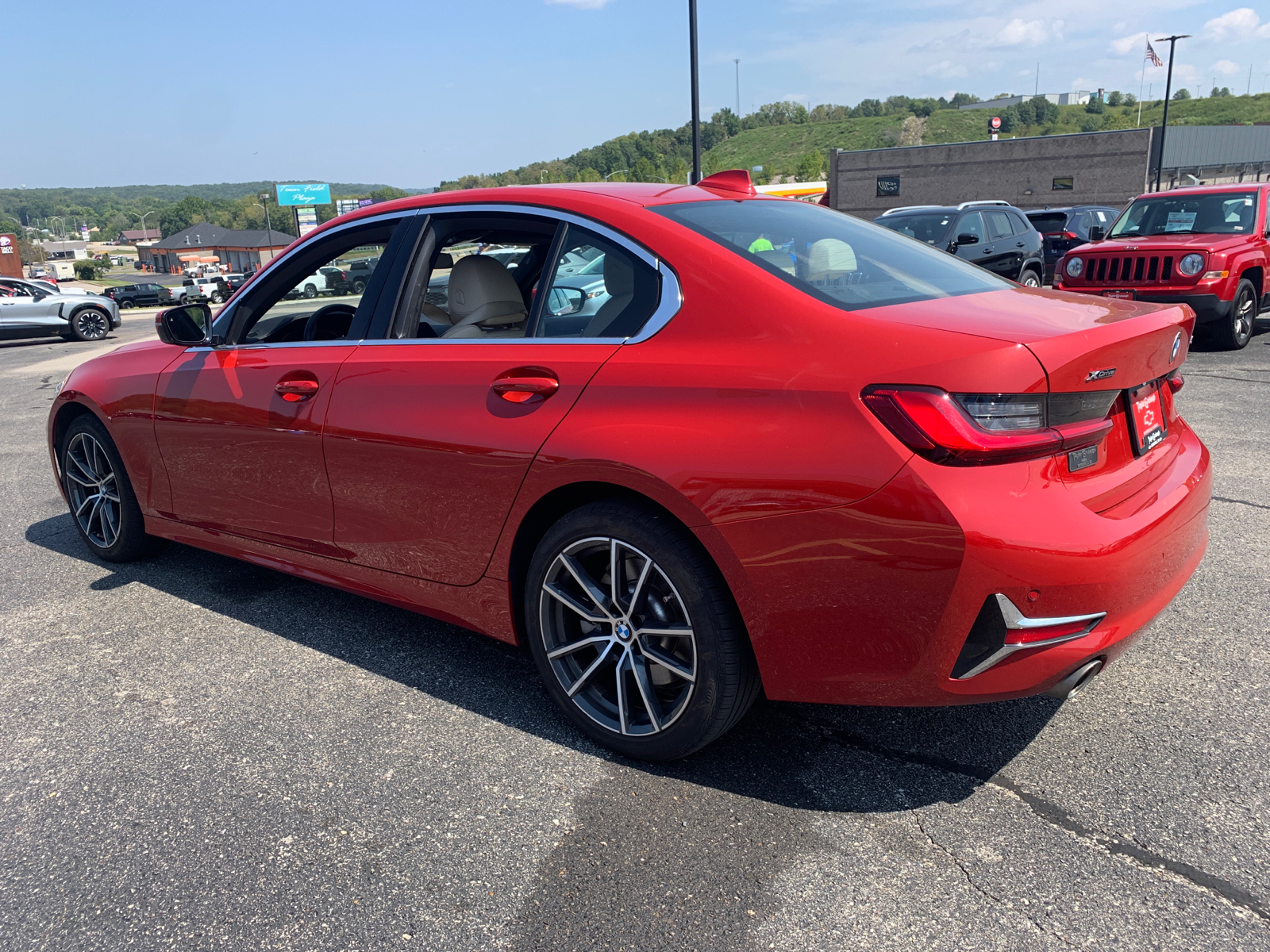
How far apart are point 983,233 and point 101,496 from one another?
12.5 m

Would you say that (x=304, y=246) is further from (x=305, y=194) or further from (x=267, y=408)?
(x=305, y=194)

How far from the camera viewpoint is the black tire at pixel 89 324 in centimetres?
2209

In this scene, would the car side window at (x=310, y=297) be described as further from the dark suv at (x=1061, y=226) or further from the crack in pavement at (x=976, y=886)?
the dark suv at (x=1061, y=226)

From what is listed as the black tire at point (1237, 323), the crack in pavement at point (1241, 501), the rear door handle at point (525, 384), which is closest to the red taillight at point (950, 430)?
the rear door handle at point (525, 384)

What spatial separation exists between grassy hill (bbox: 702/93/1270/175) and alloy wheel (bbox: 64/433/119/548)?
121377 millimetres

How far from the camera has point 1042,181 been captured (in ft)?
176

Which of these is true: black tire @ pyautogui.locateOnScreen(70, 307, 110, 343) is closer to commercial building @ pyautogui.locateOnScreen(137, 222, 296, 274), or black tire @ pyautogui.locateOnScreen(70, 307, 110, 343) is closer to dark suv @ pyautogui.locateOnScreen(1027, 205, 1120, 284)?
dark suv @ pyautogui.locateOnScreen(1027, 205, 1120, 284)

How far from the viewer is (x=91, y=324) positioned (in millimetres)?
22344

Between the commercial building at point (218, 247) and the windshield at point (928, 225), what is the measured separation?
122m

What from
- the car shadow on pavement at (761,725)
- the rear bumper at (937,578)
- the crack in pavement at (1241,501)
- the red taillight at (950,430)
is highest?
the red taillight at (950,430)

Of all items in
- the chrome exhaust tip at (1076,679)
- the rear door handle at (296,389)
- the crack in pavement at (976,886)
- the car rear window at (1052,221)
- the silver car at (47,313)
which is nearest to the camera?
the crack in pavement at (976,886)

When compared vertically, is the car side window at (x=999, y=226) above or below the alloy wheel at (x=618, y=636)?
above

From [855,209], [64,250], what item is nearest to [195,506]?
[855,209]

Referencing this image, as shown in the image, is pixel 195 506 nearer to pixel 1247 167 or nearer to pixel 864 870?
pixel 864 870
